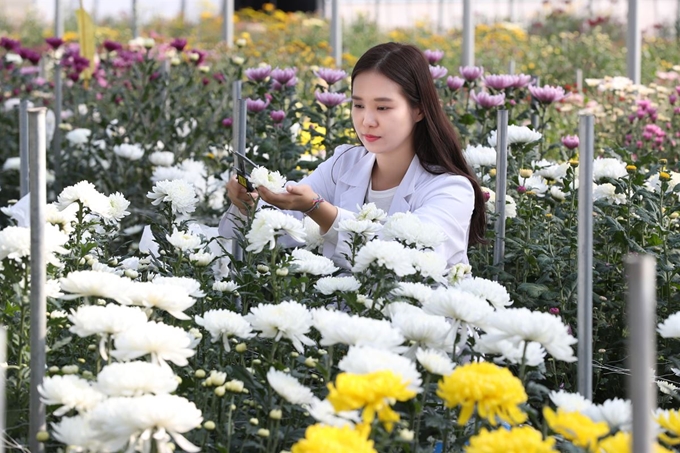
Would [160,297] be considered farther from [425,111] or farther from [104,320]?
[425,111]

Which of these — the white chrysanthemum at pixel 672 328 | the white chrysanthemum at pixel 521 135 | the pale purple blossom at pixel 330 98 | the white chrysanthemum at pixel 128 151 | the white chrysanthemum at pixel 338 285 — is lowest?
the white chrysanthemum at pixel 128 151

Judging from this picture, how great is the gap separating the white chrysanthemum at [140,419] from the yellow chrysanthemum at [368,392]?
0.64 ft

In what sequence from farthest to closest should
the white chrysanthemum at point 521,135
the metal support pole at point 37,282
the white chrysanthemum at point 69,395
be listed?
the white chrysanthemum at point 521,135 < the metal support pole at point 37,282 < the white chrysanthemum at point 69,395

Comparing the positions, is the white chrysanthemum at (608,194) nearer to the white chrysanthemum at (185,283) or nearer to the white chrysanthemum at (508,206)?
the white chrysanthemum at (508,206)

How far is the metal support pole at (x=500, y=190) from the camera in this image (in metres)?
2.58

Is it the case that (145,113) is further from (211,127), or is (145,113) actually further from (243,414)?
(243,414)

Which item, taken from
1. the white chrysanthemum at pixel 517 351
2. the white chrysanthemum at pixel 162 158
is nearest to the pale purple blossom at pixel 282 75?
the white chrysanthemum at pixel 162 158

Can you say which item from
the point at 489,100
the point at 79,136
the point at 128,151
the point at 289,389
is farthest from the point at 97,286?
the point at 79,136

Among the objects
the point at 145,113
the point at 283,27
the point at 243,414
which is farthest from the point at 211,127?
the point at 283,27

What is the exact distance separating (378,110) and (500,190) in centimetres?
40

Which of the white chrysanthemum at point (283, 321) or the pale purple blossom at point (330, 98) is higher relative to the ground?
the pale purple blossom at point (330, 98)

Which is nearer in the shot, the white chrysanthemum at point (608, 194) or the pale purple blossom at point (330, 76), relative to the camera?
the white chrysanthemum at point (608, 194)

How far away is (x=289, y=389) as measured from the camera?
144 cm

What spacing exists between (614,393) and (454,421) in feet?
3.18
